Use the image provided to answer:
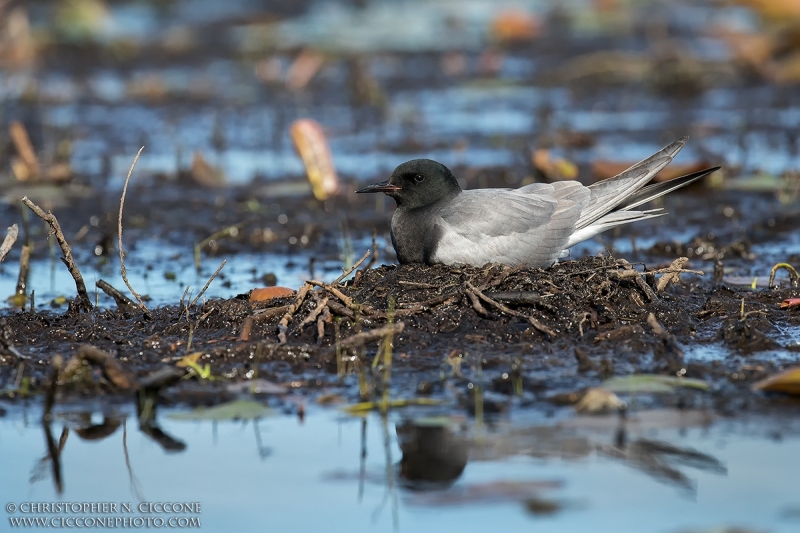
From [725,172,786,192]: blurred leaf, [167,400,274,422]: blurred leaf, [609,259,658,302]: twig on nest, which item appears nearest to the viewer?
[167,400,274,422]: blurred leaf

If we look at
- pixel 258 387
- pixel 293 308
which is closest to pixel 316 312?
pixel 293 308

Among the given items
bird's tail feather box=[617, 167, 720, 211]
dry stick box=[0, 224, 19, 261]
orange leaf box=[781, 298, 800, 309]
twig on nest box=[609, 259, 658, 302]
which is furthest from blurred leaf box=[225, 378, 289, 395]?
orange leaf box=[781, 298, 800, 309]

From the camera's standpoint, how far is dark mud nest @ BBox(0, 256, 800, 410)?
5266 millimetres

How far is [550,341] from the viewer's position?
5.61 meters

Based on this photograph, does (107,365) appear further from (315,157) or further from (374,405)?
(315,157)

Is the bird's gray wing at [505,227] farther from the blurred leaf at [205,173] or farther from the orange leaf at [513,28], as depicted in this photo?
the orange leaf at [513,28]

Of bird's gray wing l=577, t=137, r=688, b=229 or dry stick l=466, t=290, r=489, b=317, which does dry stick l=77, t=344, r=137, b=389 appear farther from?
bird's gray wing l=577, t=137, r=688, b=229

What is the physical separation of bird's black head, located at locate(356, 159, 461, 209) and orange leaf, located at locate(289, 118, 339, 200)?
10.1ft

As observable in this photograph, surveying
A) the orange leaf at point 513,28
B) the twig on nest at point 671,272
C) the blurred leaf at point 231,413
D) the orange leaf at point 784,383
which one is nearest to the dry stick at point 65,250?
the blurred leaf at point 231,413

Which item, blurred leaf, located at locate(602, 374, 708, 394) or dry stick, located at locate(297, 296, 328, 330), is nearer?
blurred leaf, located at locate(602, 374, 708, 394)

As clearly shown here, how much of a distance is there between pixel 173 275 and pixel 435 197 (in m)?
2.22

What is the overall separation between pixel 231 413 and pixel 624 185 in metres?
2.88

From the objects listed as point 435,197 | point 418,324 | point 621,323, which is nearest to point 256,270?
point 435,197

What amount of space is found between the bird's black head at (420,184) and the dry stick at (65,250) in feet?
5.23
